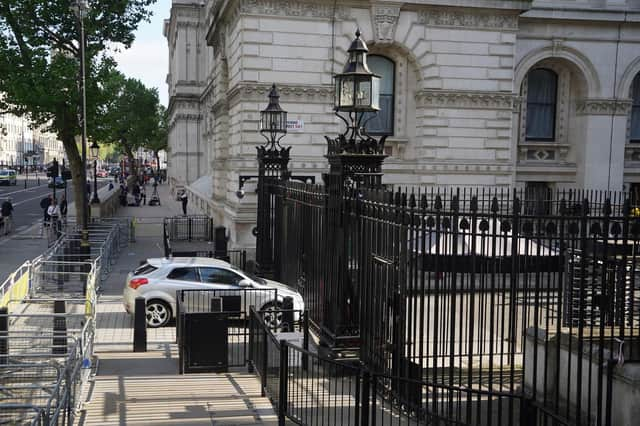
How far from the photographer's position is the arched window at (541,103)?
28.7 m

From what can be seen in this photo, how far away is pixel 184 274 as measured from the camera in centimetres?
1491

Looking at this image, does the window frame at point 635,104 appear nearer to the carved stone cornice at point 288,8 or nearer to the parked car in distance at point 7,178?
the carved stone cornice at point 288,8

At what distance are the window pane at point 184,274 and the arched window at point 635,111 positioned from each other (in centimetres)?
2153

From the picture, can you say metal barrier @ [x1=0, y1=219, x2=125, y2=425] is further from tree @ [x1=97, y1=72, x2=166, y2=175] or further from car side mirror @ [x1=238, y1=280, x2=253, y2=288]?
tree @ [x1=97, y1=72, x2=166, y2=175]

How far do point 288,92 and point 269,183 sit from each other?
8.52 m

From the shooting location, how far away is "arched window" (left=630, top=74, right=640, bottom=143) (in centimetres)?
2914

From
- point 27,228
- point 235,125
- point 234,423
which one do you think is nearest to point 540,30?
point 235,125

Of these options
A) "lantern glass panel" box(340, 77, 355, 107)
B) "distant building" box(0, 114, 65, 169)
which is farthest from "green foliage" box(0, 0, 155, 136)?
"distant building" box(0, 114, 65, 169)

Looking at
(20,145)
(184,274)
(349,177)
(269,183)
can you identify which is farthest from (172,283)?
(20,145)

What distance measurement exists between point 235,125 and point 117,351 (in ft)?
45.9

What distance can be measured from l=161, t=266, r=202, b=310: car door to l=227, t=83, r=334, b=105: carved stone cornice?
998 centimetres

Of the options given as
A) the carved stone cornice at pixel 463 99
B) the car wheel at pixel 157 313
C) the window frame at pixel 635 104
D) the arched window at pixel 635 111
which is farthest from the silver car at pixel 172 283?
the arched window at pixel 635 111

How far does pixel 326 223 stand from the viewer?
34.1 ft

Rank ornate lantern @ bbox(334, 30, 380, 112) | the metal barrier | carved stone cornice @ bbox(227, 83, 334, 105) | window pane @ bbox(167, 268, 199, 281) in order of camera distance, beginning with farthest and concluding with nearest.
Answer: carved stone cornice @ bbox(227, 83, 334, 105)
window pane @ bbox(167, 268, 199, 281)
ornate lantern @ bbox(334, 30, 380, 112)
the metal barrier
